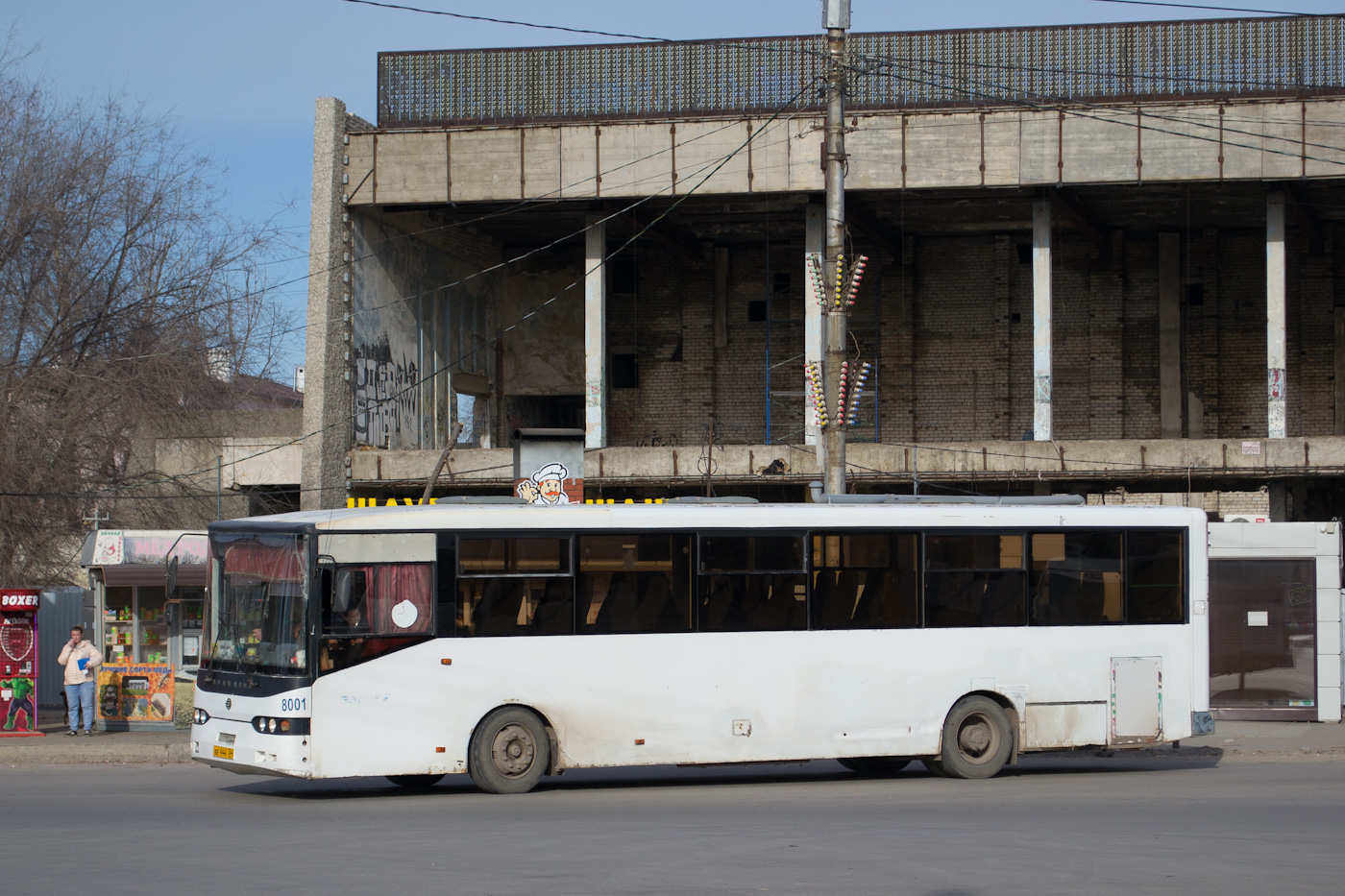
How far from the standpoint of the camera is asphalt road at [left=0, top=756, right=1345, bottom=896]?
8.28 metres

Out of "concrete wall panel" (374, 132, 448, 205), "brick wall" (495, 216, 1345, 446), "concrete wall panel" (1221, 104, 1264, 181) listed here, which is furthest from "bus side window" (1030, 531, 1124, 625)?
"brick wall" (495, 216, 1345, 446)

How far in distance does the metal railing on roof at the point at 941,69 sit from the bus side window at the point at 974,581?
1746 centimetres

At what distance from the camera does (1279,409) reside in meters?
29.3

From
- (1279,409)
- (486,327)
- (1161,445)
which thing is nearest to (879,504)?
(1161,445)

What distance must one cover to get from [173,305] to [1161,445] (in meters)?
20.6

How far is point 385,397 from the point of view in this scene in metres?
31.8

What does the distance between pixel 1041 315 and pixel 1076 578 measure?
1731 cm

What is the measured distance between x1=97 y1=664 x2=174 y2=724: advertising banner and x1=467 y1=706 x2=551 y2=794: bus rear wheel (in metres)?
8.09

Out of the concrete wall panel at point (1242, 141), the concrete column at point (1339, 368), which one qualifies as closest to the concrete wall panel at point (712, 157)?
the concrete wall panel at point (1242, 141)

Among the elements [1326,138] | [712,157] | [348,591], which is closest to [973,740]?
[348,591]

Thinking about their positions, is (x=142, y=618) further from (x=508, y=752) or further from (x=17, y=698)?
(x=508, y=752)

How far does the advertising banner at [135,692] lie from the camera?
19.0 metres

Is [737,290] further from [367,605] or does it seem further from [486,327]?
[367,605]

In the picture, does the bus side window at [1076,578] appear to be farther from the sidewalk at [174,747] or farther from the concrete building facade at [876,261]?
the concrete building facade at [876,261]
